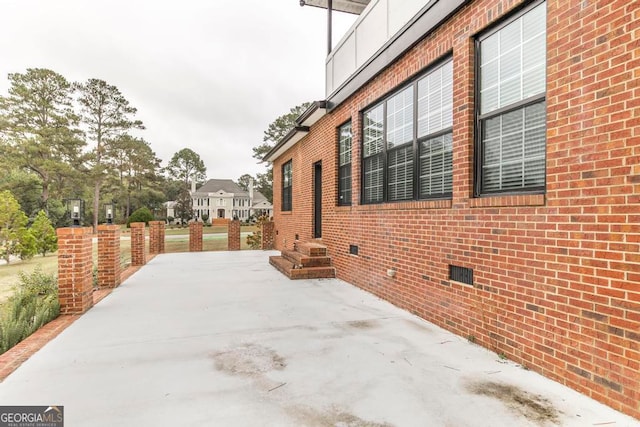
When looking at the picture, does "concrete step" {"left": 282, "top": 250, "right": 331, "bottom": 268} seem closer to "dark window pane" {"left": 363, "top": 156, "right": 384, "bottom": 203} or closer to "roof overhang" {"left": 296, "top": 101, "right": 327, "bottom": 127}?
"dark window pane" {"left": 363, "top": 156, "right": 384, "bottom": 203}

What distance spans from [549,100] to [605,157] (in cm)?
71

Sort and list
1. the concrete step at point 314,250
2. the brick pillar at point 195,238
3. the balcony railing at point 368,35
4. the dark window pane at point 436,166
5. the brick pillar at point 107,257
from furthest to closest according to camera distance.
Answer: the brick pillar at point 195,238 → the concrete step at point 314,250 → the brick pillar at point 107,257 → the balcony railing at point 368,35 → the dark window pane at point 436,166

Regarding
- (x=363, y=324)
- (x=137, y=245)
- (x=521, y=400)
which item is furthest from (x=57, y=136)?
(x=521, y=400)

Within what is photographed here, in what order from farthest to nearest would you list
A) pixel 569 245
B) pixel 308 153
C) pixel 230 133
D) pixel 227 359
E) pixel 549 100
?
1. pixel 230 133
2. pixel 308 153
3. pixel 227 359
4. pixel 549 100
5. pixel 569 245

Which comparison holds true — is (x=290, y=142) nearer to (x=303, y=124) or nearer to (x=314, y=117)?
(x=303, y=124)

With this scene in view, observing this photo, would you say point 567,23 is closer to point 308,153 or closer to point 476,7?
point 476,7

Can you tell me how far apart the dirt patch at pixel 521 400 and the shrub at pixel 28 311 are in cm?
457

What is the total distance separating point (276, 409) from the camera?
211cm

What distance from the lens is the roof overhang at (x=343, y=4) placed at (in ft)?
25.7

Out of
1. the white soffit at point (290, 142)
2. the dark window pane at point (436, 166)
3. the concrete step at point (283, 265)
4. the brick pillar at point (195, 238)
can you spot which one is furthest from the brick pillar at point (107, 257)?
the brick pillar at point (195, 238)

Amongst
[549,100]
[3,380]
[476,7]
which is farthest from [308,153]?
[3,380]

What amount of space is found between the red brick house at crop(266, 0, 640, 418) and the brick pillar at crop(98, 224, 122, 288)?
190 inches

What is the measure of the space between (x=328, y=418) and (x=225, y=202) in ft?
181

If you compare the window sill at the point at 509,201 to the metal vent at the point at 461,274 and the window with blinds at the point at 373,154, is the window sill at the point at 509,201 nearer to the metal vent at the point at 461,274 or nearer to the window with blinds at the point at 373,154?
the metal vent at the point at 461,274
